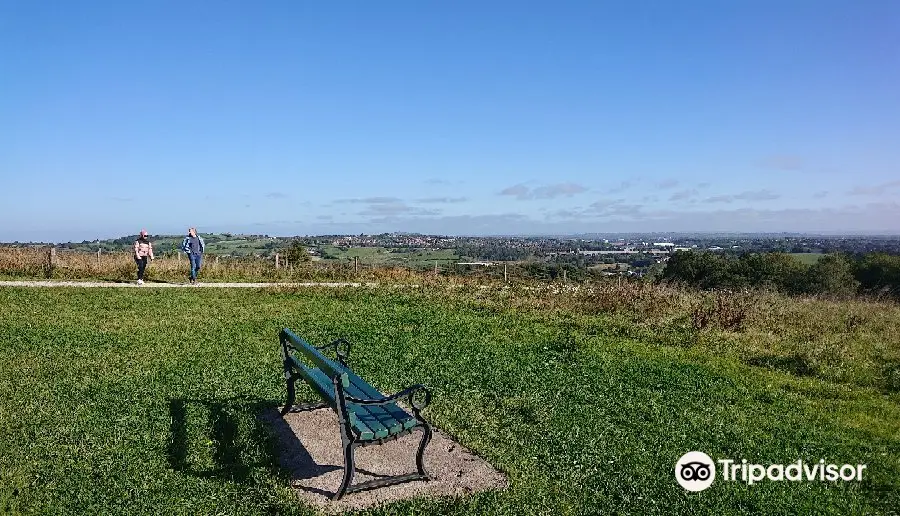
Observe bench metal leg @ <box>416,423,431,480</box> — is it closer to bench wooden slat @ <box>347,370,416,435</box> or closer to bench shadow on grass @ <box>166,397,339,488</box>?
bench wooden slat @ <box>347,370,416,435</box>

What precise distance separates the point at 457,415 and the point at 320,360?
2.01 m

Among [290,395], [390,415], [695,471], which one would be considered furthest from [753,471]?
[290,395]

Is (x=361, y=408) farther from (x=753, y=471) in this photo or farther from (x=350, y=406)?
(x=753, y=471)

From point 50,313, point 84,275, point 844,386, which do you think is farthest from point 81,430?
point 84,275

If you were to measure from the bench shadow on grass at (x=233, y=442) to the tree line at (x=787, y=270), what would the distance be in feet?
90.0

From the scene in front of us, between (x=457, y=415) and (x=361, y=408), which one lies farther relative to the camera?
(x=457, y=415)

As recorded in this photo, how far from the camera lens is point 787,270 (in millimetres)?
34250

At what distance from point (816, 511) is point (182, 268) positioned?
72.9 feet

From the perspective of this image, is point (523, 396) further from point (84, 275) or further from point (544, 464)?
point (84, 275)

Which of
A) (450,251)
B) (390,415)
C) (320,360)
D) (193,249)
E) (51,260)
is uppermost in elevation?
(193,249)

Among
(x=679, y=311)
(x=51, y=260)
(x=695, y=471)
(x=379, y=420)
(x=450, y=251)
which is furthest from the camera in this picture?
(x=450, y=251)

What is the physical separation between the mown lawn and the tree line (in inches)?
914

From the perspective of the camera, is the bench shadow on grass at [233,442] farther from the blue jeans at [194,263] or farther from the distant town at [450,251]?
the distant town at [450,251]

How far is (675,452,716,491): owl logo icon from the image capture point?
5.11 m
